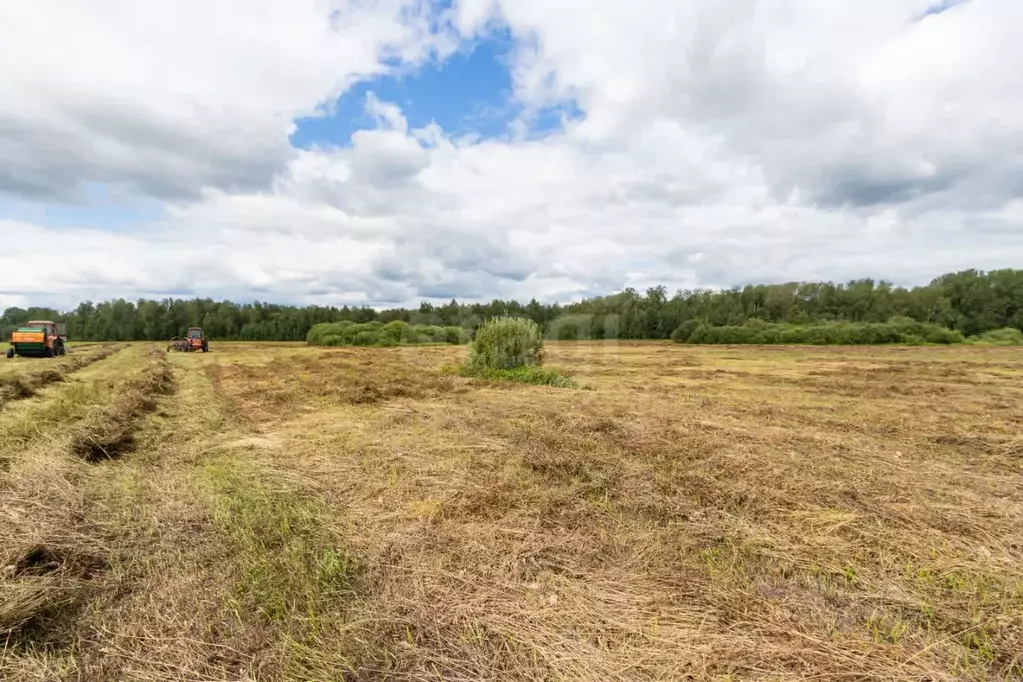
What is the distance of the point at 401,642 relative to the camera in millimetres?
3129

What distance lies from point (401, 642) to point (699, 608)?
2.11 metres

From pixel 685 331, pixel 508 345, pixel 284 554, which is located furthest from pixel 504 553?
pixel 685 331

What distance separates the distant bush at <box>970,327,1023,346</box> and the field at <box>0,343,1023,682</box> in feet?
230

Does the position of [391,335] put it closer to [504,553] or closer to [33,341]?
[33,341]

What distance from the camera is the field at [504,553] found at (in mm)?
3020

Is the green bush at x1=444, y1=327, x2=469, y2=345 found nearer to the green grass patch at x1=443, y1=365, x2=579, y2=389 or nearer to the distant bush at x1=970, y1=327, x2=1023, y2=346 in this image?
the green grass patch at x1=443, y1=365, x2=579, y2=389

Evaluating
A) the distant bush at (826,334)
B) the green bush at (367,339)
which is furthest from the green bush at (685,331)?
the green bush at (367,339)

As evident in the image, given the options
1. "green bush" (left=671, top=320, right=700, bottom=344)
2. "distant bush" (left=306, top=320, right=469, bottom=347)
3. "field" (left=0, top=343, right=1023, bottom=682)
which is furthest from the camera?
"green bush" (left=671, top=320, right=700, bottom=344)

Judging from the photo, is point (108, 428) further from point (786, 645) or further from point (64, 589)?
point (786, 645)

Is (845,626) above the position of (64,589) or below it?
below

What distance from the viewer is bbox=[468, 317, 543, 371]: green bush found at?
20.7 meters

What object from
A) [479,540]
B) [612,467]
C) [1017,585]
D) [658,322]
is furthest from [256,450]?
[658,322]

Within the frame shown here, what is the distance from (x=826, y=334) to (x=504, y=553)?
7240 centimetres

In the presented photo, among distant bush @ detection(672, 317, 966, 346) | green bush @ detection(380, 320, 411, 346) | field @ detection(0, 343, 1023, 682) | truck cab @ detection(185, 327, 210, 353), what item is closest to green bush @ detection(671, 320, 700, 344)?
distant bush @ detection(672, 317, 966, 346)
